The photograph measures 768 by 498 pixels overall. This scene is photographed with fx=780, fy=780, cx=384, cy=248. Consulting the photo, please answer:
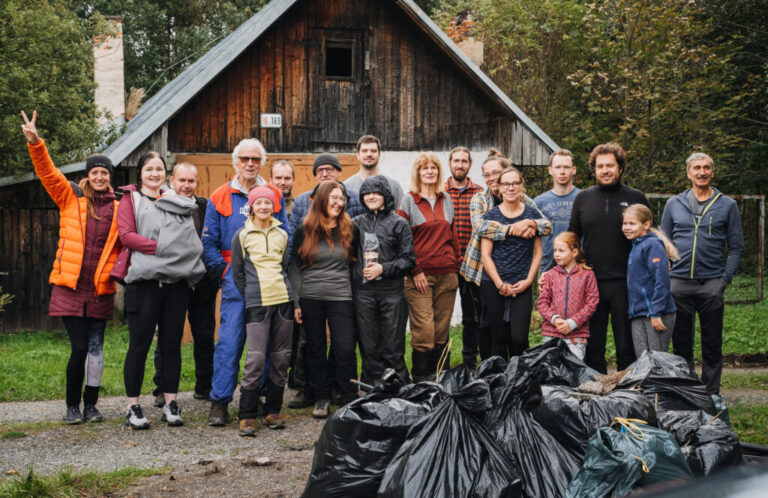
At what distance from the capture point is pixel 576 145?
16.2 metres

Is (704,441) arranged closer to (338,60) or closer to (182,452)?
(182,452)

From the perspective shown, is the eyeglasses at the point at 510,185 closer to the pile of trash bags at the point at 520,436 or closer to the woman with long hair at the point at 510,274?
the woman with long hair at the point at 510,274

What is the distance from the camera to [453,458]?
3.60 metres

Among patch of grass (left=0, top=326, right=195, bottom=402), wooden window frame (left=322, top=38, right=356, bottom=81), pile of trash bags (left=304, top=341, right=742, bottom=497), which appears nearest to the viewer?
pile of trash bags (left=304, top=341, right=742, bottom=497)

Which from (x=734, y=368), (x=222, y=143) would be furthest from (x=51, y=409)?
(x=734, y=368)

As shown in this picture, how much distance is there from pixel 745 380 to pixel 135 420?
5.93 metres

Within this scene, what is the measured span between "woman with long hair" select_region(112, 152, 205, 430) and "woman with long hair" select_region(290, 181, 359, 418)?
82 centimetres

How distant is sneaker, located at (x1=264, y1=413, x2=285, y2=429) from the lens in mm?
5871

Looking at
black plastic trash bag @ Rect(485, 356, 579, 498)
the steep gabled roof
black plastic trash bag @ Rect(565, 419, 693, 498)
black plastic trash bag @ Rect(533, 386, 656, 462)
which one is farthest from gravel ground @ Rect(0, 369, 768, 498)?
the steep gabled roof

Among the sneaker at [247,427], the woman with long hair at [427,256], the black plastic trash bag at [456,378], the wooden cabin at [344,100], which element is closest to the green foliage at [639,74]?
the wooden cabin at [344,100]

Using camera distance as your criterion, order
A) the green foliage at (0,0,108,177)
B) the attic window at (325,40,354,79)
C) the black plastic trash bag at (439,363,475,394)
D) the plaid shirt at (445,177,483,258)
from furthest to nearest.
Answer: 1. the attic window at (325,40,354,79)
2. the green foliage at (0,0,108,177)
3. the plaid shirt at (445,177,483,258)
4. the black plastic trash bag at (439,363,475,394)

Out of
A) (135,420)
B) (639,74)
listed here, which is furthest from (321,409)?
(639,74)

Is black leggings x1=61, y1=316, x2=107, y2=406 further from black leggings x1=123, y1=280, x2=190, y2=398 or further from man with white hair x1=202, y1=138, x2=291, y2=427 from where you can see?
man with white hair x1=202, y1=138, x2=291, y2=427

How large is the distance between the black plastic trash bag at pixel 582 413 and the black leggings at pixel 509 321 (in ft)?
6.41
